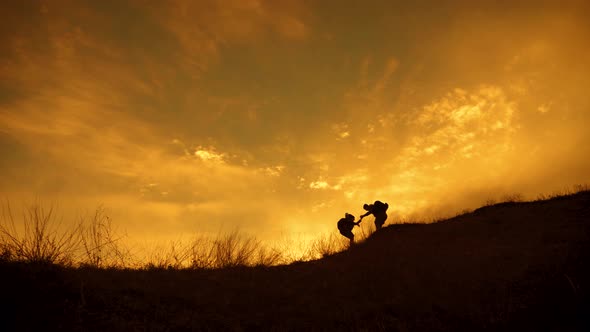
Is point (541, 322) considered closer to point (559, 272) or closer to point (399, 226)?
point (559, 272)

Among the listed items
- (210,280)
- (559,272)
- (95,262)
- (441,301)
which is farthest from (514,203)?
(95,262)

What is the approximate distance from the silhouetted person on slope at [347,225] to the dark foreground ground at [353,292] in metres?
4.89

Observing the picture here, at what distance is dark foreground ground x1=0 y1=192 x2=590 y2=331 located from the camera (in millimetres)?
7832

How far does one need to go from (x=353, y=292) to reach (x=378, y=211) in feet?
33.1

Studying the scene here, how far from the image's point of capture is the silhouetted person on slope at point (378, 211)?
798 inches

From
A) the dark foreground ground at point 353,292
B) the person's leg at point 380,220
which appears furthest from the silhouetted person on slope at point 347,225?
the dark foreground ground at point 353,292

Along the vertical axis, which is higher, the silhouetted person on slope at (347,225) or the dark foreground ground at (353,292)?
the silhouetted person on slope at (347,225)

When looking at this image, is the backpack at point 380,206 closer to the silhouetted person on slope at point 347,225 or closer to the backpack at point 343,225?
the silhouetted person on slope at point 347,225

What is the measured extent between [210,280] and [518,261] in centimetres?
828

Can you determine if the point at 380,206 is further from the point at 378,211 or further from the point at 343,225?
the point at 343,225

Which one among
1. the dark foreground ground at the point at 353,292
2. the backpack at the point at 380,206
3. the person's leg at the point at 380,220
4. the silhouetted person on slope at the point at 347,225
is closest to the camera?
the dark foreground ground at the point at 353,292

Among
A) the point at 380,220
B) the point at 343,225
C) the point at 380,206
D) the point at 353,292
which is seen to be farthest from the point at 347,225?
the point at 353,292

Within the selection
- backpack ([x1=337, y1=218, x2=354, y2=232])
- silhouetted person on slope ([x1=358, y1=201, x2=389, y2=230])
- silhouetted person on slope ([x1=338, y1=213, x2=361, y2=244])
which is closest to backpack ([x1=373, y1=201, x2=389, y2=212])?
silhouetted person on slope ([x1=358, y1=201, x2=389, y2=230])

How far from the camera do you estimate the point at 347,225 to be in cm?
2009
